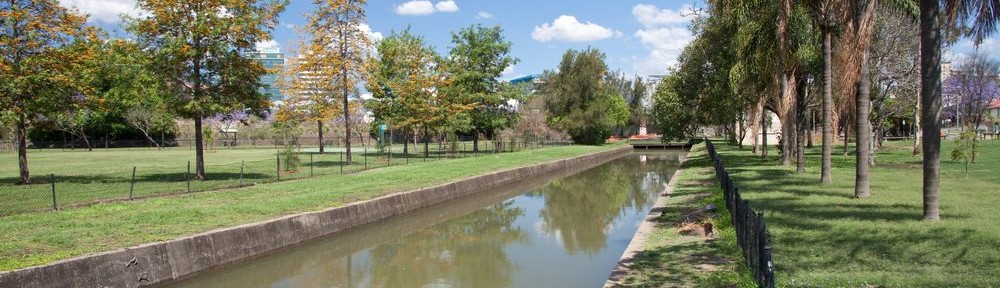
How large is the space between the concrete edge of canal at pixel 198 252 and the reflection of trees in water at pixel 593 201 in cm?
490

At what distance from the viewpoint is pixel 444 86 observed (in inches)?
1651

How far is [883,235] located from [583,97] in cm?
5696

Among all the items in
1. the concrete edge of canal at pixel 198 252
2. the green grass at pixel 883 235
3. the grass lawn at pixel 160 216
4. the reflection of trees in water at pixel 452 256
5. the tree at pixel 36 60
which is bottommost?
the reflection of trees in water at pixel 452 256

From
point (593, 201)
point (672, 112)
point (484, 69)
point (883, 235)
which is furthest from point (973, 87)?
point (883, 235)

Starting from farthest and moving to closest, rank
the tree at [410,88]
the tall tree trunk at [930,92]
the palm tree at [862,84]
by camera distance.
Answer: the tree at [410,88]
the palm tree at [862,84]
the tall tree trunk at [930,92]

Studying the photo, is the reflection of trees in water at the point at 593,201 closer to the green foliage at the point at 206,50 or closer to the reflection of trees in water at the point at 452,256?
the reflection of trees in water at the point at 452,256

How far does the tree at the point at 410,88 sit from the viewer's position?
129 feet

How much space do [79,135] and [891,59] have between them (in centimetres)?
6608

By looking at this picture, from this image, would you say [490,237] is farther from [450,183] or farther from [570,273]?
[450,183]

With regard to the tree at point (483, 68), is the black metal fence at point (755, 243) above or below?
below

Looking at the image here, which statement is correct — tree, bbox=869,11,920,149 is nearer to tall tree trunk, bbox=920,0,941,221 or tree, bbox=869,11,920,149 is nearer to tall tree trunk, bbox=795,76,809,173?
tall tree trunk, bbox=795,76,809,173

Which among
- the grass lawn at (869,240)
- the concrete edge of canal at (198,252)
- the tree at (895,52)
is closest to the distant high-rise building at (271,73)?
the concrete edge of canal at (198,252)

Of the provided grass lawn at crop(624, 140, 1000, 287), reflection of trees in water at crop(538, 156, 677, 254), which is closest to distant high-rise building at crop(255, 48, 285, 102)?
reflection of trees in water at crop(538, 156, 677, 254)

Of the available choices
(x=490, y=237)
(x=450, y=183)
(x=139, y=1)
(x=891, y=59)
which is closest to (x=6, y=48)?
(x=139, y=1)
